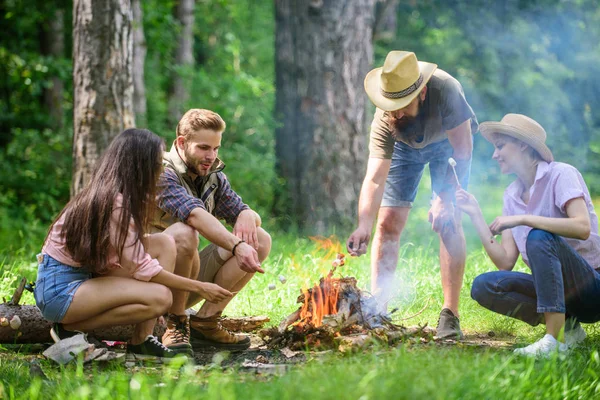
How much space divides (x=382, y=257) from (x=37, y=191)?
7794 mm

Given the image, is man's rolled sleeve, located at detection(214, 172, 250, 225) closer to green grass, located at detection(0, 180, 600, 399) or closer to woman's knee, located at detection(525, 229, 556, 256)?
green grass, located at detection(0, 180, 600, 399)

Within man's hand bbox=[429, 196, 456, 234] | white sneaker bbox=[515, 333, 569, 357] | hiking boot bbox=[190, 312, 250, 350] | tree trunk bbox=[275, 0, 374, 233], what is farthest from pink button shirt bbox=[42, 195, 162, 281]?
tree trunk bbox=[275, 0, 374, 233]

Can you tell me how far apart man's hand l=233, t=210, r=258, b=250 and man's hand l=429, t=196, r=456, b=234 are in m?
1.21

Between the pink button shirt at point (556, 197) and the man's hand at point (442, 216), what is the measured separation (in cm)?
49

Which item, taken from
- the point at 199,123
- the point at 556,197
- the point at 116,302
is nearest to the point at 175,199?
the point at 199,123

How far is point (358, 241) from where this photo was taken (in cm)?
545

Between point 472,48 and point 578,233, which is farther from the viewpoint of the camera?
point 472,48

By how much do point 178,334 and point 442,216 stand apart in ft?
6.30

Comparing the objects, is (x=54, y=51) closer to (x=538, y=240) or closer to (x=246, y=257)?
(x=246, y=257)

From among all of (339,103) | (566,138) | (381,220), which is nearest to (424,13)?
(566,138)

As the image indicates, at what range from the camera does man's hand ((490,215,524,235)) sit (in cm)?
473

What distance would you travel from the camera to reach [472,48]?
21000 millimetres

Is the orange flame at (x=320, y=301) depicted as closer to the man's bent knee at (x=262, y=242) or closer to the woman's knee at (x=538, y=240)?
the man's bent knee at (x=262, y=242)

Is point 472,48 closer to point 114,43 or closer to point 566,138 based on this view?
point 566,138
